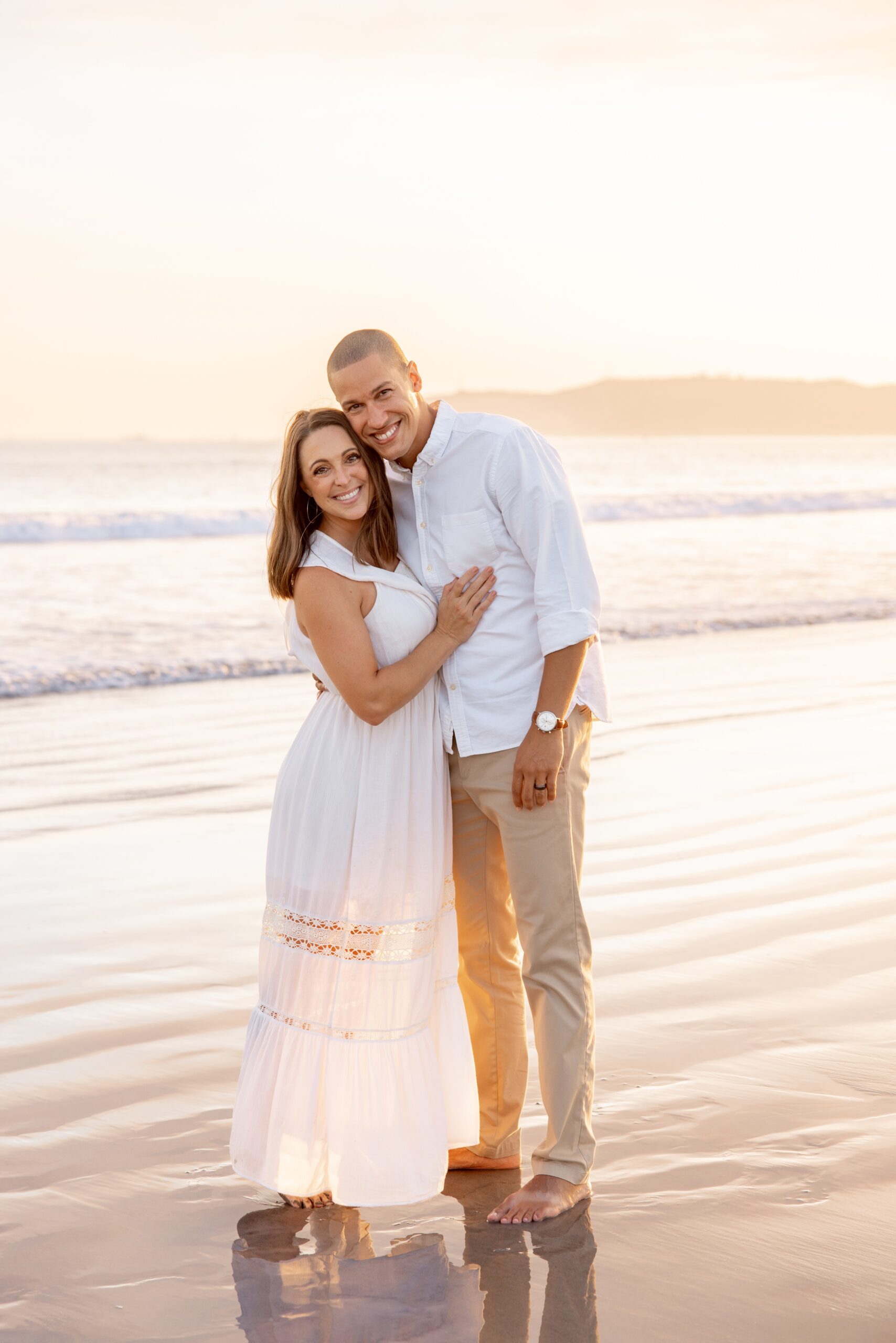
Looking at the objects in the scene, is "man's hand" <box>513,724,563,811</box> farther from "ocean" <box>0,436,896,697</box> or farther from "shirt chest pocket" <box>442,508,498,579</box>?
"ocean" <box>0,436,896,697</box>

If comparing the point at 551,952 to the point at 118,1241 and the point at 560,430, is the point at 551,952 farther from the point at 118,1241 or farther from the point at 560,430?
the point at 560,430

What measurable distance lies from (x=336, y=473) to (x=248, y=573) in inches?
544

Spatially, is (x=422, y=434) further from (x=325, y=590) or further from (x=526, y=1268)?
(x=526, y=1268)

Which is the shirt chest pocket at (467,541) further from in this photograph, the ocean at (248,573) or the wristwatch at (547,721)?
the ocean at (248,573)

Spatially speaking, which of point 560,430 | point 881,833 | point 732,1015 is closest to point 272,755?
point 881,833

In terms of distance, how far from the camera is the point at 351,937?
2.97 m

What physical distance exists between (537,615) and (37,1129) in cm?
174

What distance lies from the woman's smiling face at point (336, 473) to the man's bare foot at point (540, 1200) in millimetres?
1550

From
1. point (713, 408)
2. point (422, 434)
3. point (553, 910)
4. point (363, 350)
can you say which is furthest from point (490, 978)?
point (713, 408)

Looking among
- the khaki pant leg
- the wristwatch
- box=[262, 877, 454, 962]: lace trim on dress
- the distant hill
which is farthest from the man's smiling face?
the distant hill

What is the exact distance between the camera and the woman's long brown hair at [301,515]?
118 inches

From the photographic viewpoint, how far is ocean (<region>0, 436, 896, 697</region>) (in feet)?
34.3

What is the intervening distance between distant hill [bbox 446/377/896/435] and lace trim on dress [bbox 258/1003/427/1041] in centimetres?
8006

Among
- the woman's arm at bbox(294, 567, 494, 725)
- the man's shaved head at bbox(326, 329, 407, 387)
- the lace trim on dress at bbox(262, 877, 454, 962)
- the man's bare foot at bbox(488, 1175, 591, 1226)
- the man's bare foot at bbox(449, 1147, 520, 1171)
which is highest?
the man's shaved head at bbox(326, 329, 407, 387)
